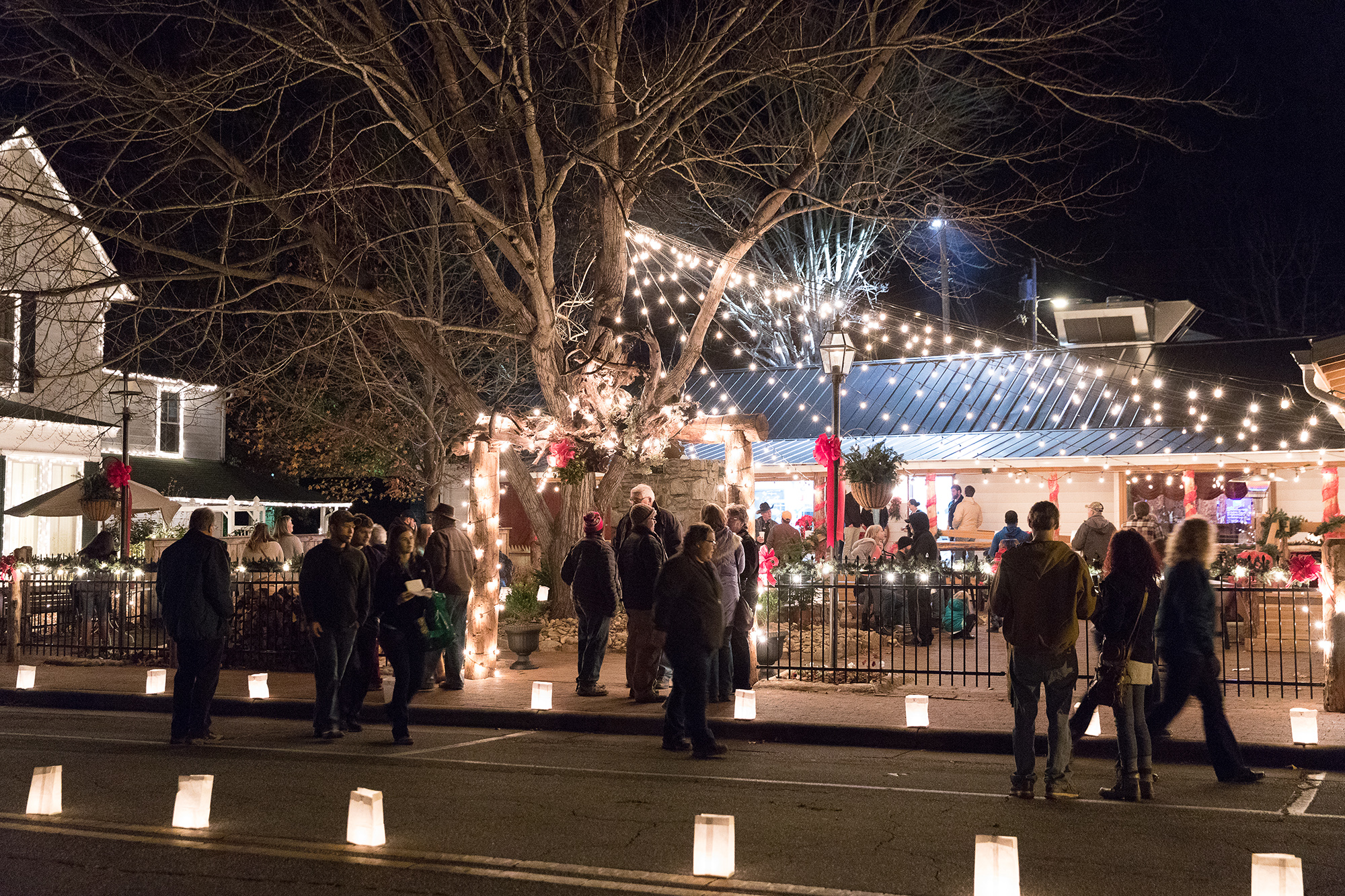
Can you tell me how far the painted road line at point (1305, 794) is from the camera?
271 inches

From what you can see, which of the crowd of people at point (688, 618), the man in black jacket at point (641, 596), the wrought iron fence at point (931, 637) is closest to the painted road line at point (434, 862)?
the crowd of people at point (688, 618)

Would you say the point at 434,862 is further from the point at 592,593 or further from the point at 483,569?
the point at 483,569

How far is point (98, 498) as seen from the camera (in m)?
20.0

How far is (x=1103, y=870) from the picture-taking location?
552 centimetres

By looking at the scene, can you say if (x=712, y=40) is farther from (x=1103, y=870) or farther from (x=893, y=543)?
(x=893, y=543)

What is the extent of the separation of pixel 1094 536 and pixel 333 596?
10.6 metres

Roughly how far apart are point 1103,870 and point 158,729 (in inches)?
317

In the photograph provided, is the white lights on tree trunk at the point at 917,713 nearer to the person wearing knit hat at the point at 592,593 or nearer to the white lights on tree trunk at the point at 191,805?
the person wearing knit hat at the point at 592,593

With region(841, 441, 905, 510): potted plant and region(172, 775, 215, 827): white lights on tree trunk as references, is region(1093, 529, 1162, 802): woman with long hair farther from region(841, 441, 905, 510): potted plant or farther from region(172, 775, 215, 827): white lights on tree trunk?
region(841, 441, 905, 510): potted plant

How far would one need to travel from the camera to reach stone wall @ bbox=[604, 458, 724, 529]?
17.4 m

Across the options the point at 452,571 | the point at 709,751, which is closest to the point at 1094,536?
the point at 452,571

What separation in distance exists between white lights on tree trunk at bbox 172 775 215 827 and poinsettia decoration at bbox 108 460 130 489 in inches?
547

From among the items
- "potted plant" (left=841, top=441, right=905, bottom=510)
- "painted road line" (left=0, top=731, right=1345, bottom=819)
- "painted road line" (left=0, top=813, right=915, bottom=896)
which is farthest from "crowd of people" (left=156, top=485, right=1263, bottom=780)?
"potted plant" (left=841, top=441, right=905, bottom=510)

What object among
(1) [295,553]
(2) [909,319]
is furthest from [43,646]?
(2) [909,319]
